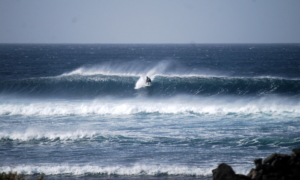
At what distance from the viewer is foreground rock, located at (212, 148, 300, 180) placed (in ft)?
22.0

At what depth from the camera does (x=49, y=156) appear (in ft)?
38.5

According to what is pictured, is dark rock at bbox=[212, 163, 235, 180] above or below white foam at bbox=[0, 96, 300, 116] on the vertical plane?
below

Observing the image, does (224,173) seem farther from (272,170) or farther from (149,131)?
(149,131)

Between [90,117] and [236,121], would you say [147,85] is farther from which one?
[236,121]

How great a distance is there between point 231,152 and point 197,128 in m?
3.38

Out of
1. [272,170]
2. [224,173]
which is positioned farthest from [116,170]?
[272,170]

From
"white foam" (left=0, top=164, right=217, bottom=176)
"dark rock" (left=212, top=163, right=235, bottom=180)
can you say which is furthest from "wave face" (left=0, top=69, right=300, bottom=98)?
"dark rock" (left=212, top=163, right=235, bottom=180)

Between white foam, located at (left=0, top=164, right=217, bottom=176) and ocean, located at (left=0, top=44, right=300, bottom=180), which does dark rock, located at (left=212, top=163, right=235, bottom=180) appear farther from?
white foam, located at (left=0, top=164, right=217, bottom=176)

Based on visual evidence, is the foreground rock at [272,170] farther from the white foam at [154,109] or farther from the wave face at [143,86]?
the wave face at [143,86]

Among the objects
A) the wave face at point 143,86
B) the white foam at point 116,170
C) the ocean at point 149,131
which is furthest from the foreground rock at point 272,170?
the wave face at point 143,86

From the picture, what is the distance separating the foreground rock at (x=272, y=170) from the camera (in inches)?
265

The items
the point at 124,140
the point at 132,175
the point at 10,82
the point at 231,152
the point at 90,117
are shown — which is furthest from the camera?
the point at 10,82

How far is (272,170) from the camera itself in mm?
6957

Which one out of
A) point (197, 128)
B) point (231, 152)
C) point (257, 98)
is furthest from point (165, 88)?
point (231, 152)
